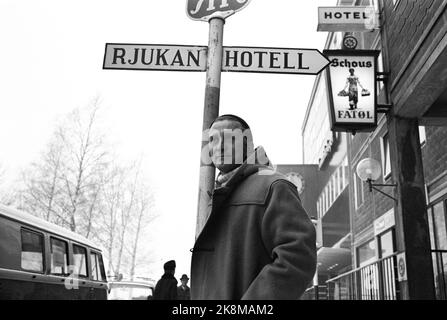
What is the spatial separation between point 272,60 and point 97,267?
834cm

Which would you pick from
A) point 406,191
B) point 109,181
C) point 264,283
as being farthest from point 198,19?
point 109,181

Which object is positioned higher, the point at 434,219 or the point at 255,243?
the point at 434,219

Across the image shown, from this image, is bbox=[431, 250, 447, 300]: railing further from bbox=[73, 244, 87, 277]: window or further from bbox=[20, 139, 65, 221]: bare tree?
bbox=[20, 139, 65, 221]: bare tree

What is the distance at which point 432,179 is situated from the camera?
8844 mm

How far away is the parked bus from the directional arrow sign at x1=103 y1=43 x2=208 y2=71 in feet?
11.9

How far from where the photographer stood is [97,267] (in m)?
11.1

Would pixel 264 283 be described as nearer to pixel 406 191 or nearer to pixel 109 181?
pixel 406 191

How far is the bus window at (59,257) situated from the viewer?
8242mm

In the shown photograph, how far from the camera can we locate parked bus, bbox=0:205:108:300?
22.1 feet

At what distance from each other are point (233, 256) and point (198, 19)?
10.5ft

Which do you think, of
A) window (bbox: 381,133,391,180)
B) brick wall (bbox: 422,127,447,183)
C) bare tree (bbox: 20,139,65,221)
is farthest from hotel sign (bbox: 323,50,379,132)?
bare tree (bbox: 20,139,65,221)

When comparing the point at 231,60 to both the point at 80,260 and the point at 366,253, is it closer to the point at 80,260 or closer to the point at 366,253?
the point at 80,260

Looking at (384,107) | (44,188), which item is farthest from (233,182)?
(44,188)

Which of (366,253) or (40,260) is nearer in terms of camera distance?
(40,260)
